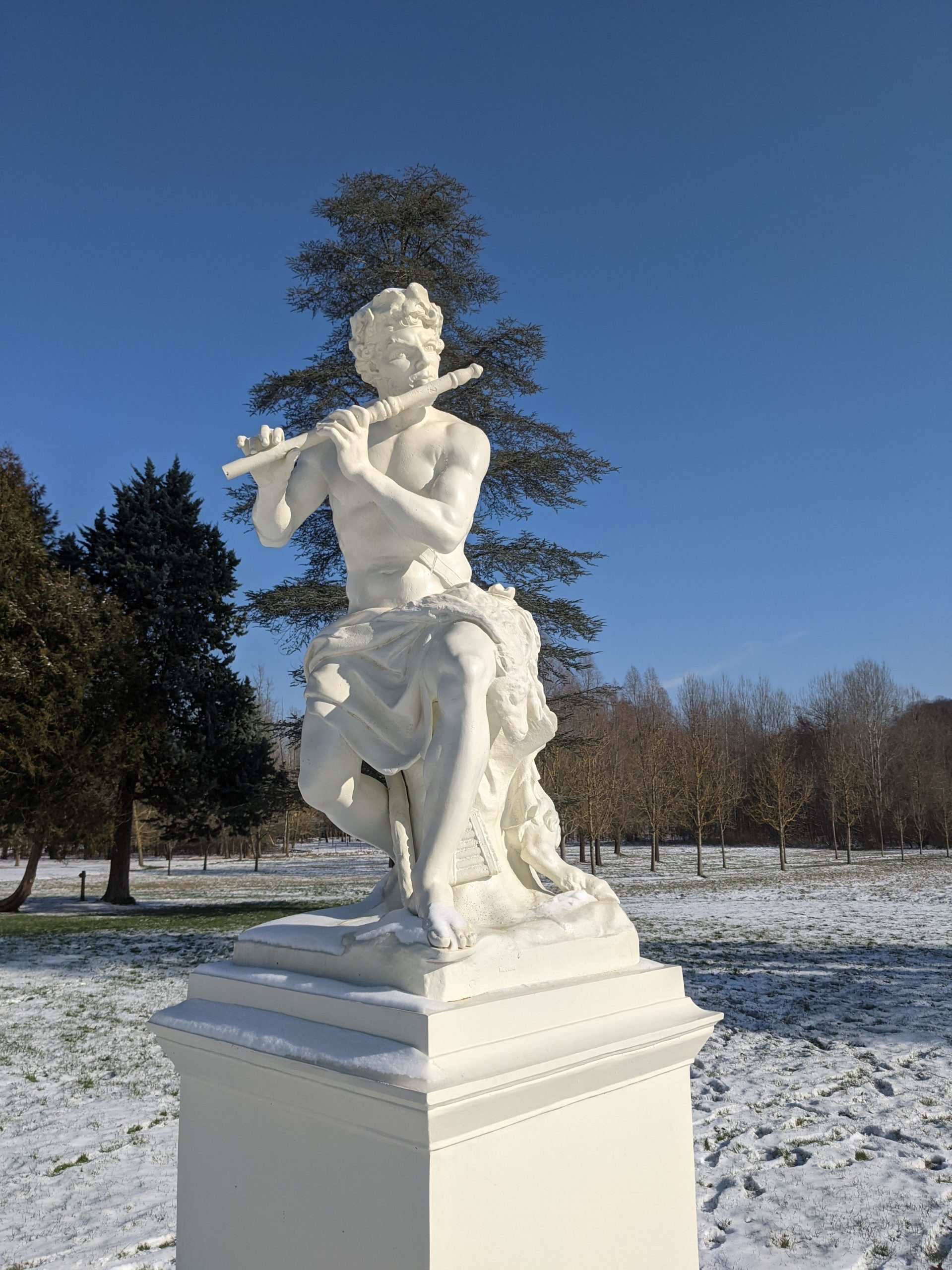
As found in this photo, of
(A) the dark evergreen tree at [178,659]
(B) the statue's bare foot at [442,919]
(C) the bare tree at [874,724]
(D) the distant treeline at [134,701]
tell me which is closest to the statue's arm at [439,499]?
(B) the statue's bare foot at [442,919]

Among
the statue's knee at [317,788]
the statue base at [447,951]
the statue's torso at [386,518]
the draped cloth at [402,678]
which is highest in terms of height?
the statue's torso at [386,518]

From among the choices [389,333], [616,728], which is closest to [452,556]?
[389,333]

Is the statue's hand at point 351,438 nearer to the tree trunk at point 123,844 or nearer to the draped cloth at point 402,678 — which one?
the draped cloth at point 402,678

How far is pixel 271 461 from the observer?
273 centimetres

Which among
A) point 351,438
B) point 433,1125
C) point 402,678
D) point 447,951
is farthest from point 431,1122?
point 351,438

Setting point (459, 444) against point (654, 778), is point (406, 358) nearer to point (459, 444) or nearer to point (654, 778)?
point (459, 444)

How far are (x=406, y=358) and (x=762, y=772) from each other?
3218 centimetres

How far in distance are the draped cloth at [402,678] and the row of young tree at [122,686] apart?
441 inches

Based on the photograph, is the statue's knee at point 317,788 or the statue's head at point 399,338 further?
the statue's head at point 399,338

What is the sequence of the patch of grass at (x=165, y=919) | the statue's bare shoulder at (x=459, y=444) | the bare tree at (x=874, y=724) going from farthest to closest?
the bare tree at (x=874, y=724), the patch of grass at (x=165, y=919), the statue's bare shoulder at (x=459, y=444)

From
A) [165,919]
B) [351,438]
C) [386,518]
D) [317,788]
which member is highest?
[351,438]

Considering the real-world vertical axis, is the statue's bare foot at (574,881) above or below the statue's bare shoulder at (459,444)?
below

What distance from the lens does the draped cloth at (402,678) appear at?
2.49m

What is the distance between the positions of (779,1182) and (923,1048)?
2.46 meters
